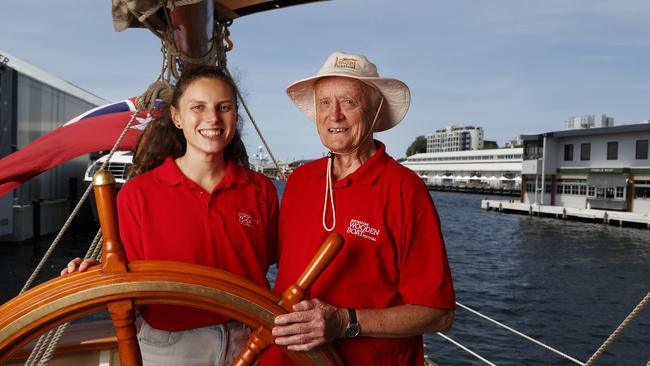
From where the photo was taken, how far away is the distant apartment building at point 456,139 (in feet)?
407

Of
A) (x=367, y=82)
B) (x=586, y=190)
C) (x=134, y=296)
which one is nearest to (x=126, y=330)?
(x=134, y=296)

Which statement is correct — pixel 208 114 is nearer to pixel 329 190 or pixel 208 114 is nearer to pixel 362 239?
pixel 329 190

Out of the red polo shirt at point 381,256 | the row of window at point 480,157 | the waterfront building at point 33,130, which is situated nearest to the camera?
the red polo shirt at point 381,256

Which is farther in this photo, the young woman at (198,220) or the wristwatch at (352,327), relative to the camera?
the young woman at (198,220)

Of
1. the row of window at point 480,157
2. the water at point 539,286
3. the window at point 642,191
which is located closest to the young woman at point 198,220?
the water at point 539,286

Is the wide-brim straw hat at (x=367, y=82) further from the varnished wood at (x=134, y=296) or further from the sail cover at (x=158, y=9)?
the varnished wood at (x=134, y=296)

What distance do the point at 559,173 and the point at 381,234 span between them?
3473 centimetres

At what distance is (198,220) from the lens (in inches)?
61.9

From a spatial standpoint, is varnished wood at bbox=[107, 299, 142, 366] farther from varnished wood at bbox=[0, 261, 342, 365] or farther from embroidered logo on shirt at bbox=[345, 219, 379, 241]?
embroidered logo on shirt at bbox=[345, 219, 379, 241]

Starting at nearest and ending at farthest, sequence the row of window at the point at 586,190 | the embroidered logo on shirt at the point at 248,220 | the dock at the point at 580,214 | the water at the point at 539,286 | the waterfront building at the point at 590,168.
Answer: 1. the embroidered logo on shirt at the point at 248,220
2. the water at the point at 539,286
3. the dock at the point at 580,214
4. the waterfront building at the point at 590,168
5. the row of window at the point at 586,190

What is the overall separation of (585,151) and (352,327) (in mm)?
34128

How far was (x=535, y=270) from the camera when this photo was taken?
16781 mm

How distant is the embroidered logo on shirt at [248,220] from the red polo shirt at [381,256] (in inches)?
7.6

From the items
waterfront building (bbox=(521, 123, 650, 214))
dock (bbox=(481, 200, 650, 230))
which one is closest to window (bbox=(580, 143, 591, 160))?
waterfront building (bbox=(521, 123, 650, 214))
